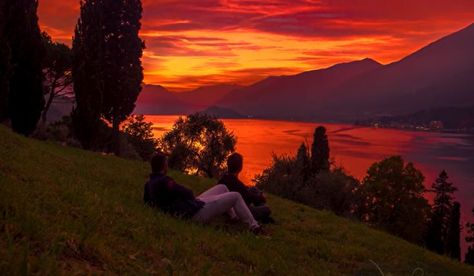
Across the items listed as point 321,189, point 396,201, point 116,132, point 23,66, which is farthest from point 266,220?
point 396,201

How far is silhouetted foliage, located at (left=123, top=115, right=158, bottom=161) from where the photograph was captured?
72.1 meters

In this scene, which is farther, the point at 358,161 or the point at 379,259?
the point at 358,161

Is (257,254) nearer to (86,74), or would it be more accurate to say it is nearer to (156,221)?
(156,221)

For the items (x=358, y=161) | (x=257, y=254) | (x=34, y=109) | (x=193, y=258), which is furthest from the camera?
(x=358, y=161)

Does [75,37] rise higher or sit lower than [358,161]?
higher

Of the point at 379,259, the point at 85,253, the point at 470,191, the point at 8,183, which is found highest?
the point at 8,183

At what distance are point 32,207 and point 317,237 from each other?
927 cm

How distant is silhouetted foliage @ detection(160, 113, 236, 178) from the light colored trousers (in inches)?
2200

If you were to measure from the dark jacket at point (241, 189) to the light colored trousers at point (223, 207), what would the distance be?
37.3 inches

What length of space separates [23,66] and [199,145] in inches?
1567

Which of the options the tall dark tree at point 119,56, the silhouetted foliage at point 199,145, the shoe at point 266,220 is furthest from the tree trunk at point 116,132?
the shoe at point 266,220

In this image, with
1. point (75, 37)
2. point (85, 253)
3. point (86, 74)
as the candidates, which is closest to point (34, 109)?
point (86, 74)

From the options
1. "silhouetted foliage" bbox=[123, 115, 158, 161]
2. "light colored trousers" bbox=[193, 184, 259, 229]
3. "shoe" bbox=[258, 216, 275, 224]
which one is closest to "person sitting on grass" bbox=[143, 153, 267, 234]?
"light colored trousers" bbox=[193, 184, 259, 229]

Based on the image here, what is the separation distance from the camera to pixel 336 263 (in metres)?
10.5
